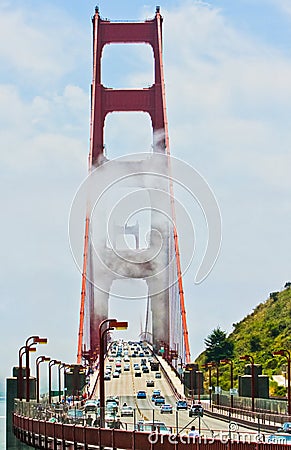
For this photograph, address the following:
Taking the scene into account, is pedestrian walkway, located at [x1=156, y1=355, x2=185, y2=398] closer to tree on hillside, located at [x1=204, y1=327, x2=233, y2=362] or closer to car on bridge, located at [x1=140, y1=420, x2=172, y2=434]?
tree on hillside, located at [x1=204, y1=327, x2=233, y2=362]

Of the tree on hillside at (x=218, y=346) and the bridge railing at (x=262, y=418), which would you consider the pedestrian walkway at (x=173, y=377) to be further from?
the bridge railing at (x=262, y=418)

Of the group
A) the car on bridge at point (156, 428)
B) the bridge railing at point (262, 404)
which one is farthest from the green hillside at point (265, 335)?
the car on bridge at point (156, 428)

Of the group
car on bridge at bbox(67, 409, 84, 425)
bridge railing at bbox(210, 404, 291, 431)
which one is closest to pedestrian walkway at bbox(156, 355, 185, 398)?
bridge railing at bbox(210, 404, 291, 431)

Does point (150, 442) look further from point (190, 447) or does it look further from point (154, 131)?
point (154, 131)

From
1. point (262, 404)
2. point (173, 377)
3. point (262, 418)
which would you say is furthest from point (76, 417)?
point (173, 377)

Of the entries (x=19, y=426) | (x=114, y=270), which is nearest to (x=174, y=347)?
(x=114, y=270)

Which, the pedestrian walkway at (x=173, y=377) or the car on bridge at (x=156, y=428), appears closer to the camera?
the car on bridge at (x=156, y=428)

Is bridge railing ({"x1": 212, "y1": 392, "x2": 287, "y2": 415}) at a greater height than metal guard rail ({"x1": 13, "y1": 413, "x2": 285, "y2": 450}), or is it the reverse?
bridge railing ({"x1": 212, "y1": 392, "x2": 287, "y2": 415})
